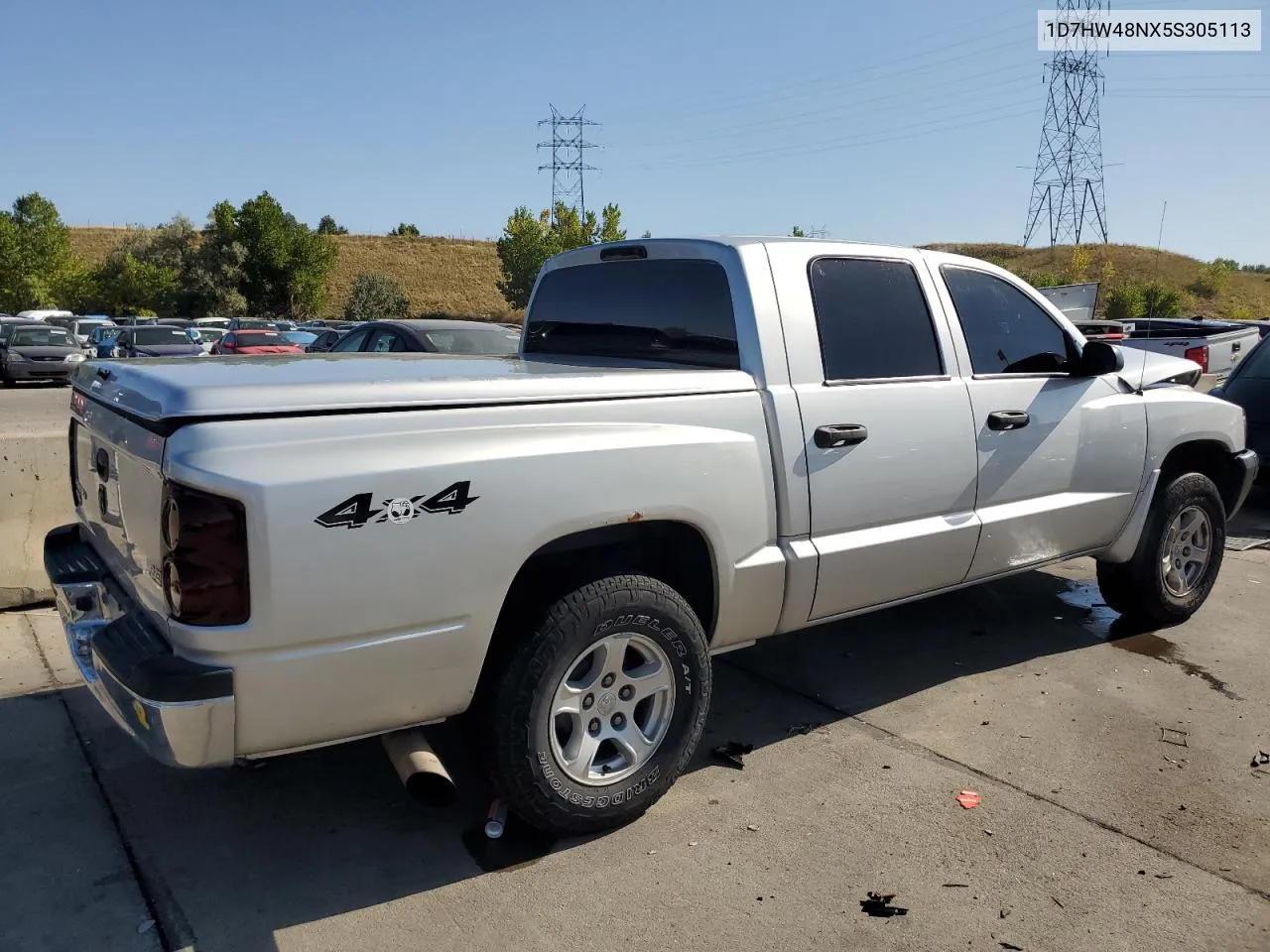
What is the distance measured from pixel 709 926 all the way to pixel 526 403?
1.63 metres

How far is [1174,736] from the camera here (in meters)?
4.23

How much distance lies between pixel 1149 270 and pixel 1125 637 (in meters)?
74.8

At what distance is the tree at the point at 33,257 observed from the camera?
58969 mm

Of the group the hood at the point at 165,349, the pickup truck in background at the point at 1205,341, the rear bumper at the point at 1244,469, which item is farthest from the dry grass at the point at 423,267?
the rear bumper at the point at 1244,469

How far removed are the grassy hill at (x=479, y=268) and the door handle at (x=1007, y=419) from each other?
6181cm

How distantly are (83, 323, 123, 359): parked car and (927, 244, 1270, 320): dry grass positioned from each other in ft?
143

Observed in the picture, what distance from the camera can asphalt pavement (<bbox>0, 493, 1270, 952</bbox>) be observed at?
287 centimetres

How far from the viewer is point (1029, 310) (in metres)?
4.80

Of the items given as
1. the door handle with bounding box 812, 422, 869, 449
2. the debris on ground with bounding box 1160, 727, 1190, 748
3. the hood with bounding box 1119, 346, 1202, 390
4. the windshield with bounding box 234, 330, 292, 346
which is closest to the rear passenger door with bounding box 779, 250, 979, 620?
the door handle with bounding box 812, 422, 869, 449

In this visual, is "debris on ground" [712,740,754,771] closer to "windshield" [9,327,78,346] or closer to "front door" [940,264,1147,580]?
"front door" [940,264,1147,580]

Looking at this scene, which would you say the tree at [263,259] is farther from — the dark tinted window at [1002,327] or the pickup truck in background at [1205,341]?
the dark tinted window at [1002,327]

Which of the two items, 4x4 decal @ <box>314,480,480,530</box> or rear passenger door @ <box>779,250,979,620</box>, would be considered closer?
4x4 decal @ <box>314,480,480,530</box>

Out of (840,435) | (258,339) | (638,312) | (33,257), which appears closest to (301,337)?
(258,339)

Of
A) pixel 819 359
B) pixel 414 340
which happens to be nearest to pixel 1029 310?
pixel 819 359
